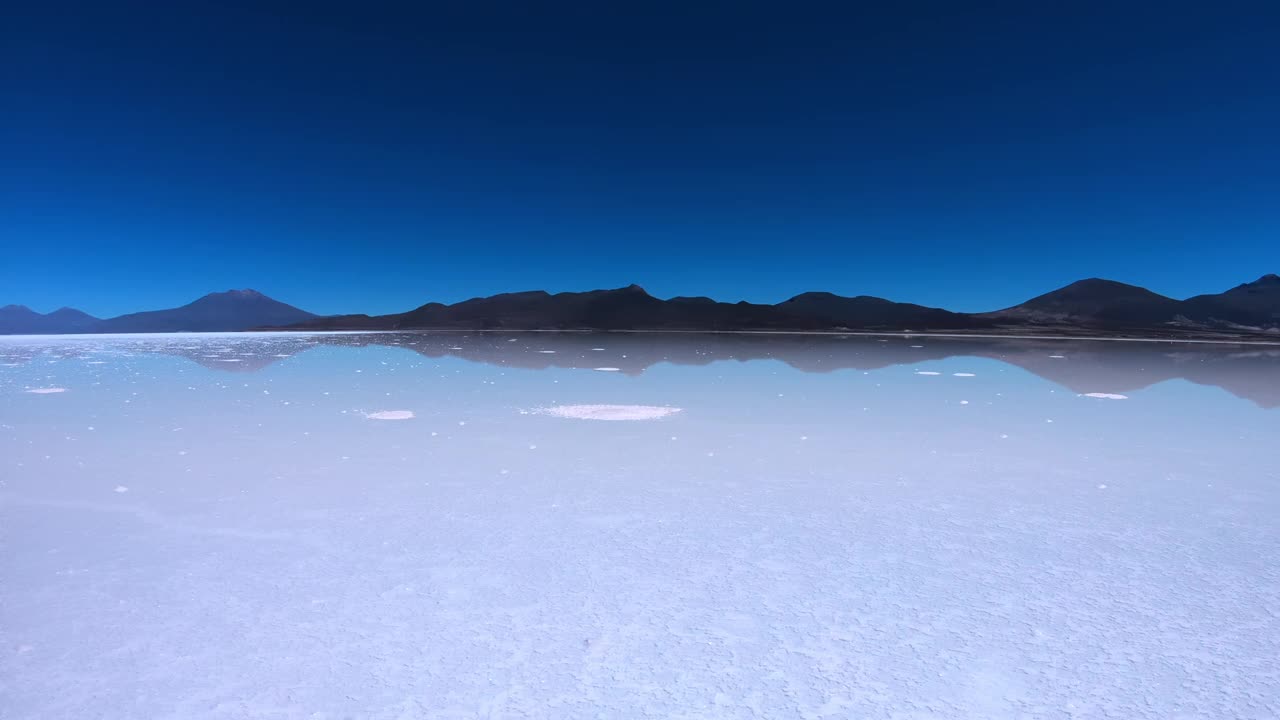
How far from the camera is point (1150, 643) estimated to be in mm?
2836

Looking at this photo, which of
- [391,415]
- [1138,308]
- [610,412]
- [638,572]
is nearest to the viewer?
[638,572]

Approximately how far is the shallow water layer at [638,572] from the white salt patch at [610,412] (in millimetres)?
1306

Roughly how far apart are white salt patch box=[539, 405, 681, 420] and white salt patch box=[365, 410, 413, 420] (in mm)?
1922

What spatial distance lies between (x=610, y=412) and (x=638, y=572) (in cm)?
643

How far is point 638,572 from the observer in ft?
12.1

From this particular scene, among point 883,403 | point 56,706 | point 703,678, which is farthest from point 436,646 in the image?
point 883,403

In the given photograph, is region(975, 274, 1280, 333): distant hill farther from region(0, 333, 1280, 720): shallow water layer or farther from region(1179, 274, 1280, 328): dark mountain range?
region(0, 333, 1280, 720): shallow water layer

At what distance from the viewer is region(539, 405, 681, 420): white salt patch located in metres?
9.61

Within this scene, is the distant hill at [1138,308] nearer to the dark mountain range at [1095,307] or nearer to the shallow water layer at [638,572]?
the dark mountain range at [1095,307]

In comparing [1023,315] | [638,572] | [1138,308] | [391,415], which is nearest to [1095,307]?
[1138,308]

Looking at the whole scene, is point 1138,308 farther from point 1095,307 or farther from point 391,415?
point 391,415

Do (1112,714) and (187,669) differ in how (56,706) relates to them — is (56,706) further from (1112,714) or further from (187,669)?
(1112,714)

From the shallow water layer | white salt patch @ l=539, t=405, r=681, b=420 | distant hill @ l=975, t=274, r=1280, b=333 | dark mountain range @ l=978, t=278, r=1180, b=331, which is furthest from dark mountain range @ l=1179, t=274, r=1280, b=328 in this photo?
the shallow water layer

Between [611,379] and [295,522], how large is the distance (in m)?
11.6
